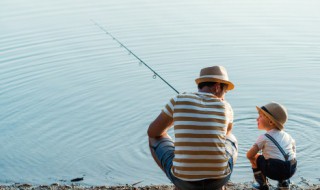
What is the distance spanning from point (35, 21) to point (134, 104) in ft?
23.0

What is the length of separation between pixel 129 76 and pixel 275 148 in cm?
543

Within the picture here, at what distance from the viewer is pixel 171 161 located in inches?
164

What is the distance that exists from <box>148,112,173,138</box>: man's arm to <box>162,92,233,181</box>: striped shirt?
0.17 m

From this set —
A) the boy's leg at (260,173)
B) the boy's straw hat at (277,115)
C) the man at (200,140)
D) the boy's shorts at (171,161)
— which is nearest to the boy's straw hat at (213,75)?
the man at (200,140)

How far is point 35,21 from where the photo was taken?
47.3 ft

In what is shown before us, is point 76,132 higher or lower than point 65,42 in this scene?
lower

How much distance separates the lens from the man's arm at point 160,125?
4094mm

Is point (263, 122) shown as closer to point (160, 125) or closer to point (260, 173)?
point (260, 173)

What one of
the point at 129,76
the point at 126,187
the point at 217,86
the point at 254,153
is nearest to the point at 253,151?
the point at 254,153

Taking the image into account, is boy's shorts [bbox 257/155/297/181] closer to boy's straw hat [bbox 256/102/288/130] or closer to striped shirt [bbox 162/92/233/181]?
boy's straw hat [bbox 256/102/288/130]

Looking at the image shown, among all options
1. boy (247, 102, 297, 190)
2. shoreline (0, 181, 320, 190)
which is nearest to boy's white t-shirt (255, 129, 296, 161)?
boy (247, 102, 297, 190)

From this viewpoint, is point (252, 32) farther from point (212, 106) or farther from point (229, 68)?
point (212, 106)

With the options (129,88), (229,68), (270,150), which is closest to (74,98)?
(129,88)

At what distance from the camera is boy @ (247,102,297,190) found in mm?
4602
